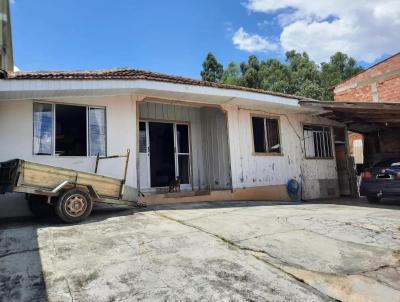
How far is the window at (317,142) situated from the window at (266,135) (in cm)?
160

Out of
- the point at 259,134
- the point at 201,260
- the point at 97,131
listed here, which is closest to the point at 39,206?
the point at 97,131

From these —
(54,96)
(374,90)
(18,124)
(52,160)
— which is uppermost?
(374,90)

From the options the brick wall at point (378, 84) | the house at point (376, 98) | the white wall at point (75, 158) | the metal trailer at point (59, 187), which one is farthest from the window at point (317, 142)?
the metal trailer at point (59, 187)

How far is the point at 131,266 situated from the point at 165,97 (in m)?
6.32

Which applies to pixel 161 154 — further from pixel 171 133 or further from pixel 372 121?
pixel 372 121

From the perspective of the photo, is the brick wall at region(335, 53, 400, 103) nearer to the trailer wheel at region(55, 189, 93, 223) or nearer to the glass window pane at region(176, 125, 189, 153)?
Result: the glass window pane at region(176, 125, 189, 153)

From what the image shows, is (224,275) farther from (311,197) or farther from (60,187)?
(311,197)

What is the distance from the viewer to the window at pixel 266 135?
39.1 feet

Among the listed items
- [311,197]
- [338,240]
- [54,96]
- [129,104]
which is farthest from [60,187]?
[311,197]

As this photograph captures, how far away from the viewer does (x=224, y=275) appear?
3.99 m

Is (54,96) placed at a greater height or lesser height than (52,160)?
greater

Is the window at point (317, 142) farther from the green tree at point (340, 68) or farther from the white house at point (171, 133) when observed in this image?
the green tree at point (340, 68)

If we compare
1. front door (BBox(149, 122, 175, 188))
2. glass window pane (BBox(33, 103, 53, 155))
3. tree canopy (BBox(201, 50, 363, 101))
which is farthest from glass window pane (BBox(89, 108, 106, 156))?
tree canopy (BBox(201, 50, 363, 101))

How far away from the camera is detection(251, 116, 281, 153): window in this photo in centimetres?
1191
